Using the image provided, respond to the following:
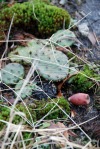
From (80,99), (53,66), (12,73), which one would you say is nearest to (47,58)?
(53,66)

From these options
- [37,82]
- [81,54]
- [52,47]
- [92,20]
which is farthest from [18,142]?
[92,20]

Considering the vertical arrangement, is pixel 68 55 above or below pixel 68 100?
above

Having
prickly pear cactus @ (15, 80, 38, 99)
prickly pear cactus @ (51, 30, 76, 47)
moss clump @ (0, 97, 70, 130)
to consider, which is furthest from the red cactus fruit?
prickly pear cactus @ (51, 30, 76, 47)

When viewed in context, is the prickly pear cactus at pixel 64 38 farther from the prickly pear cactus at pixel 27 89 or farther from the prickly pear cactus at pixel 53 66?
the prickly pear cactus at pixel 27 89

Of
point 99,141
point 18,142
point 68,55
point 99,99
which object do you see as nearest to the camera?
point 18,142

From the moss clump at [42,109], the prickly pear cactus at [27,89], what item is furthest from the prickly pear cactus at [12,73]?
the moss clump at [42,109]

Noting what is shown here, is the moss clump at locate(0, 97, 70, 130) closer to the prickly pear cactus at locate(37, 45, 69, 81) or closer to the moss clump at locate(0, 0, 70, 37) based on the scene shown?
the prickly pear cactus at locate(37, 45, 69, 81)

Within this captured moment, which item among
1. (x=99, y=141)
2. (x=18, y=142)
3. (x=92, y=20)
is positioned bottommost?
(x=99, y=141)

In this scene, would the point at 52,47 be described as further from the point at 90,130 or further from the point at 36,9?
the point at 90,130
